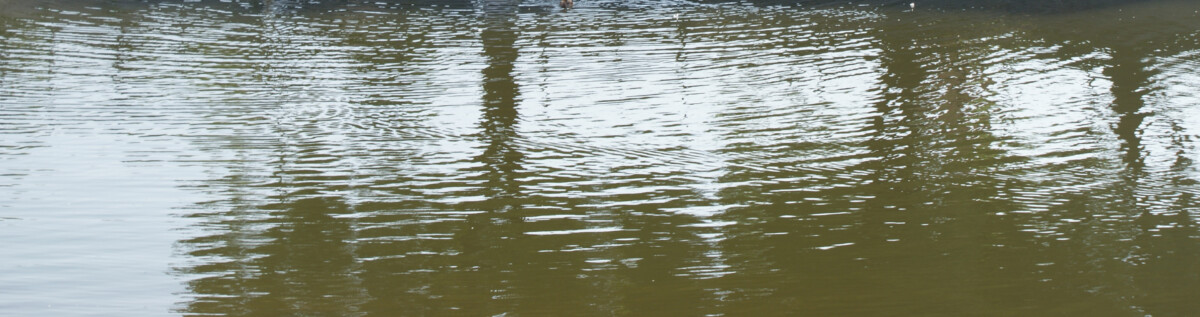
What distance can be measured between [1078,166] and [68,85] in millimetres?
6523

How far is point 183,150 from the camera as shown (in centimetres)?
693

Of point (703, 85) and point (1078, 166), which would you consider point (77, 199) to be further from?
point (1078, 166)

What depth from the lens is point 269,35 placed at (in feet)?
36.9

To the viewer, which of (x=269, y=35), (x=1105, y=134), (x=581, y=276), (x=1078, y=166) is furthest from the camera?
(x=269, y=35)

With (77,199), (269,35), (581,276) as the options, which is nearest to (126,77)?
(269,35)

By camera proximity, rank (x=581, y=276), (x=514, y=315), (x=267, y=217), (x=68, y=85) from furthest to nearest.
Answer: (x=68, y=85), (x=267, y=217), (x=581, y=276), (x=514, y=315)

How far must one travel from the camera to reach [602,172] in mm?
6527

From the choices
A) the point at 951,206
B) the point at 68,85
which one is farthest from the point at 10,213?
the point at 951,206

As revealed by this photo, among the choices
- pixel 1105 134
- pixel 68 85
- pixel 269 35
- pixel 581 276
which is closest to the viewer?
pixel 581 276

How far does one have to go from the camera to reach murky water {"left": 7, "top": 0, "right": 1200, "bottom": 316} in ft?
15.6

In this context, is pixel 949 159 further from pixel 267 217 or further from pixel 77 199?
pixel 77 199

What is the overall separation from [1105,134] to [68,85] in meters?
6.71

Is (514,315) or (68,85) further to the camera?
(68,85)

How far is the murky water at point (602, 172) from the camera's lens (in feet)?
15.6
